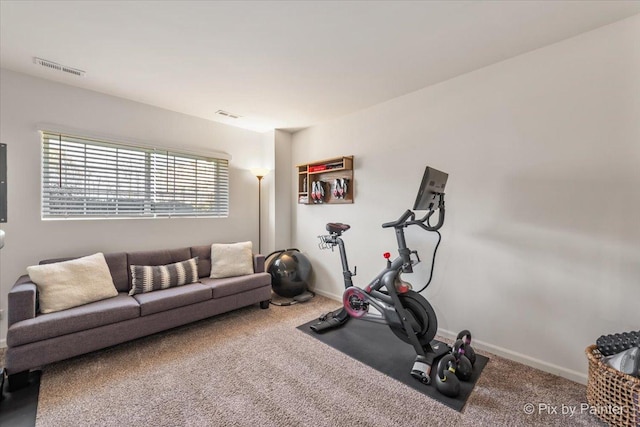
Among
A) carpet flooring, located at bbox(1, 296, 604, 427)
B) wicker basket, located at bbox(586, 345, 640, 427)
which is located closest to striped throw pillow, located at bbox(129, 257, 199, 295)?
carpet flooring, located at bbox(1, 296, 604, 427)

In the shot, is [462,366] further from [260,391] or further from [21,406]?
[21,406]

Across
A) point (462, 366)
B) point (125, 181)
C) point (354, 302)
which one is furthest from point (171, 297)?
point (462, 366)

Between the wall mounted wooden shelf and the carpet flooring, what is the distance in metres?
1.92

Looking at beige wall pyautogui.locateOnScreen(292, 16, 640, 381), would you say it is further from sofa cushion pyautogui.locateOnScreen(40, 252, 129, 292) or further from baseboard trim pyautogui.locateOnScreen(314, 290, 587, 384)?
sofa cushion pyautogui.locateOnScreen(40, 252, 129, 292)

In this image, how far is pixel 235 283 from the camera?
124 inches

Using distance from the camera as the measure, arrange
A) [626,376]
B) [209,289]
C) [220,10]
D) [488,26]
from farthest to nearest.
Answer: [209,289], [488,26], [220,10], [626,376]

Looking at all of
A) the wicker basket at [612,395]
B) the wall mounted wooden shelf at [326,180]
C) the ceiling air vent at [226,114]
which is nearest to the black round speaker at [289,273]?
the wall mounted wooden shelf at [326,180]

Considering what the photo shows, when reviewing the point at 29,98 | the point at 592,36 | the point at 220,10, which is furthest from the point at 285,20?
the point at 29,98

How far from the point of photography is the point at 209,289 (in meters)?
2.95

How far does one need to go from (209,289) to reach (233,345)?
0.70 m

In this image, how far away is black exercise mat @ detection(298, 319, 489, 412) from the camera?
1927 millimetres

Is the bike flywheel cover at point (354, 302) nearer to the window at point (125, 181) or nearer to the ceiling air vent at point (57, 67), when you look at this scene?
the window at point (125, 181)

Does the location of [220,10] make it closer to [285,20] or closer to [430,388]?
[285,20]

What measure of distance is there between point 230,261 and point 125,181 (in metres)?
1.58
